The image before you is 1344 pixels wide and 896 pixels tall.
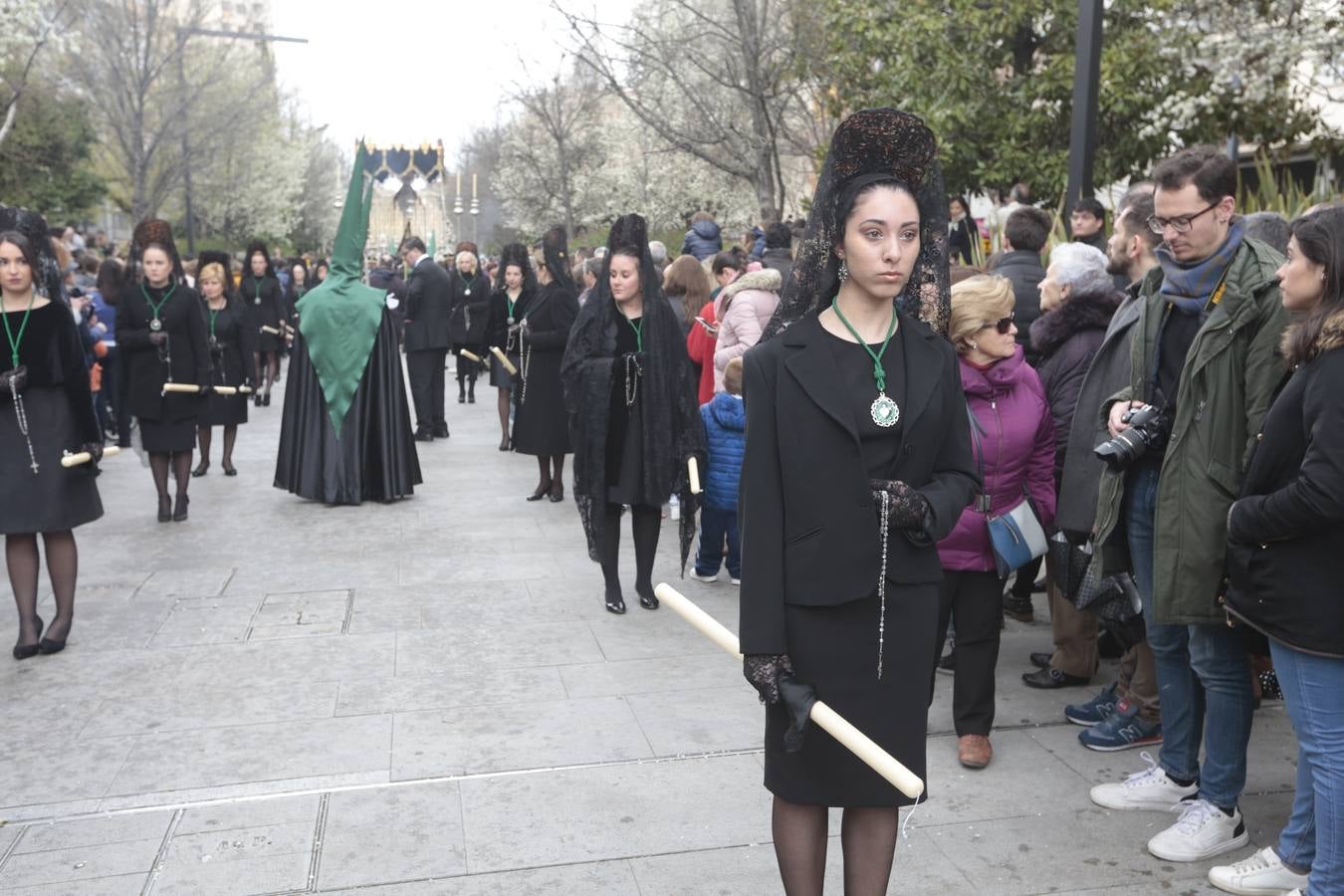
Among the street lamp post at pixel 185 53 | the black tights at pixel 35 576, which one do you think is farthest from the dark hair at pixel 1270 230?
the street lamp post at pixel 185 53

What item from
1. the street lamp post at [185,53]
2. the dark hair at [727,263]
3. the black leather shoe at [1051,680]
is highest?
the street lamp post at [185,53]

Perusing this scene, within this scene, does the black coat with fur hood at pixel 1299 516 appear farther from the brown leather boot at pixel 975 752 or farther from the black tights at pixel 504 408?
the black tights at pixel 504 408

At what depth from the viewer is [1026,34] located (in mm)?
13273

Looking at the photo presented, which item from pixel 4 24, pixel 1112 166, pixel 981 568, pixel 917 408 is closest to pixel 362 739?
pixel 981 568

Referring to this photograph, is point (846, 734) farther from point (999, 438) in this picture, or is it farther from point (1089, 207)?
point (1089, 207)

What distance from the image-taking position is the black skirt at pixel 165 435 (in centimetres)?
985

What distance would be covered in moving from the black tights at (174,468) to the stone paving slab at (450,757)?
1519 mm

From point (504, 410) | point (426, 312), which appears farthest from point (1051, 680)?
point (426, 312)

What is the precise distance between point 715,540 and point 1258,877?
4.44 metres

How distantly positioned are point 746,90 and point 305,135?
54803 millimetres

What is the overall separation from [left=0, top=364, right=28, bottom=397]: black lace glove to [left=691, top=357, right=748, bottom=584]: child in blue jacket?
3437 mm

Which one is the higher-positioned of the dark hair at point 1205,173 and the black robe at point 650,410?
the dark hair at point 1205,173

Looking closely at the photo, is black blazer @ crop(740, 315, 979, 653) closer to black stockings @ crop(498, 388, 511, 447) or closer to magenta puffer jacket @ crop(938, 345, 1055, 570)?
magenta puffer jacket @ crop(938, 345, 1055, 570)

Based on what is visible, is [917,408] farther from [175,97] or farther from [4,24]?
[175,97]
